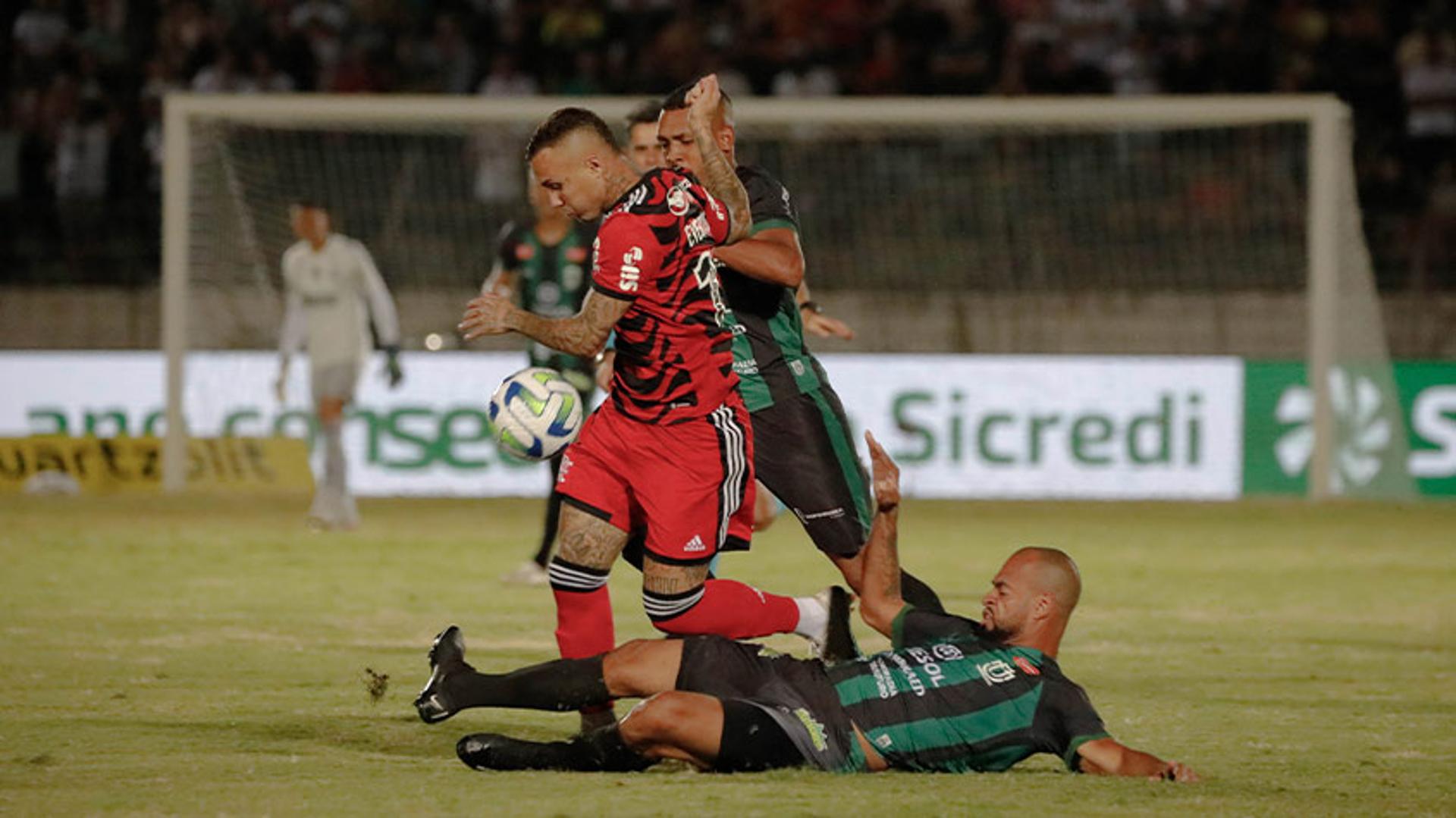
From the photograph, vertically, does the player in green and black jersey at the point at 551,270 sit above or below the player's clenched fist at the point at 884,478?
above

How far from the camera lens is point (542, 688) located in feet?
20.1

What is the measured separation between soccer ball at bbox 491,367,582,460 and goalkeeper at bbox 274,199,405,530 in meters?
8.01

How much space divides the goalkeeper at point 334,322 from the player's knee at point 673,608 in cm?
845

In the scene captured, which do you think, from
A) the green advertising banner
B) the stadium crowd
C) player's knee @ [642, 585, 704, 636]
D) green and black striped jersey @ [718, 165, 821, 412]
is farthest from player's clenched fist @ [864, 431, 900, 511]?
the stadium crowd

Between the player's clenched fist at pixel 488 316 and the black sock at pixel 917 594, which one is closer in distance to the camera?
the player's clenched fist at pixel 488 316

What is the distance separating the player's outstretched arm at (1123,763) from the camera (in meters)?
5.76

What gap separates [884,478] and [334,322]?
9.42 meters

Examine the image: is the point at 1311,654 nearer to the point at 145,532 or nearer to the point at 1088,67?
the point at 145,532

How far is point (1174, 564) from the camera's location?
12.9 metres

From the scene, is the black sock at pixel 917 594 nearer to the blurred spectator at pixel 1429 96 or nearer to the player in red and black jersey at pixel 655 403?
the player in red and black jersey at pixel 655 403

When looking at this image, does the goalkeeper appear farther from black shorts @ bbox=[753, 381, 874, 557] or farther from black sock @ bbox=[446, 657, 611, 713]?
black sock @ bbox=[446, 657, 611, 713]

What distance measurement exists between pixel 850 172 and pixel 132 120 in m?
6.88

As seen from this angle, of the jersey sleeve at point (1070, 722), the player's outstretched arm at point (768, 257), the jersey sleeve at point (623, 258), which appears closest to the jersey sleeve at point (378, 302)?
the player's outstretched arm at point (768, 257)

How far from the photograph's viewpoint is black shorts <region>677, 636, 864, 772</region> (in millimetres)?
5980
